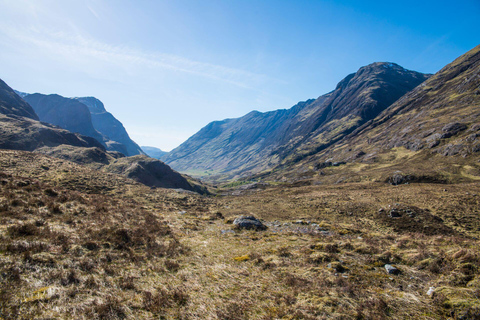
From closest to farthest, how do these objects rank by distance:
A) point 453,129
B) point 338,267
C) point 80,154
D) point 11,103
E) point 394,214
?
1. point 338,267
2. point 394,214
3. point 80,154
4. point 453,129
5. point 11,103

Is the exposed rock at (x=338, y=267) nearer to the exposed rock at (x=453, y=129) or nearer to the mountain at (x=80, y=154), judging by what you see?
the mountain at (x=80, y=154)

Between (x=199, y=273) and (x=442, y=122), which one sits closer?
(x=199, y=273)

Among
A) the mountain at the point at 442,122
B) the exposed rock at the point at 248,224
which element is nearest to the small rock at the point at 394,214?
the exposed rock at the point at 248,224

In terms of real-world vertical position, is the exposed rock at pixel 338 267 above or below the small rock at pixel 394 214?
above

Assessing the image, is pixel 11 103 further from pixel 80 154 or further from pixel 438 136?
pixel 438 136

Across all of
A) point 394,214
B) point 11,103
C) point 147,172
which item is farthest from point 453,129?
point 11,103

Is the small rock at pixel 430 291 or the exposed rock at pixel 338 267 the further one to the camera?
the exposed rock at pixel 338 267

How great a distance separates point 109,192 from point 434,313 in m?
46.3

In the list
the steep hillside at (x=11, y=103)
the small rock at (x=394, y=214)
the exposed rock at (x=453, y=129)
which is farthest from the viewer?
the steep hillside at (x=11, y=103)

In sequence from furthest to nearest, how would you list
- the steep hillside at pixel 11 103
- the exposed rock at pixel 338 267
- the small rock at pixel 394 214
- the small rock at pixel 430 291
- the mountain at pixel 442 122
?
the steep hillside at pixel 11 103 → the mountain at pixel 442 122 → the small rock at pixel 394 214 → the exposed rock at pixel 338 267 → the small rock at pixel 430 291

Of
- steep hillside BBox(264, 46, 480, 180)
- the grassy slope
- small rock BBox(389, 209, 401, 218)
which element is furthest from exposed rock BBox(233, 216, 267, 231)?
steep hillside BBox(264, 46, 480, 180)

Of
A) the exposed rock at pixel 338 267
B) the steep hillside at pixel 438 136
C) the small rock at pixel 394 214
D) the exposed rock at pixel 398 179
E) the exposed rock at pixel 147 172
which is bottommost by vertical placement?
the exposed rock at pixel 147 172

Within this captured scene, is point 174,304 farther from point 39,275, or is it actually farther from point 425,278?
point 425,278

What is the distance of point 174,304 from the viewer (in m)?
6.62
